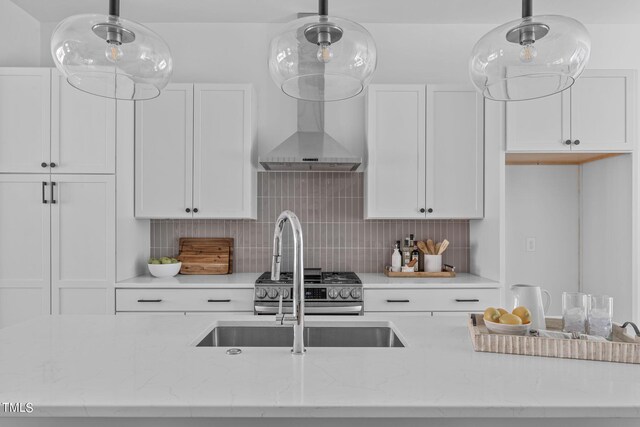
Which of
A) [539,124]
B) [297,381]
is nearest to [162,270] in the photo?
[297,381]

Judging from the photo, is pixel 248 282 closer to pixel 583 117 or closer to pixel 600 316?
pixel 600 316

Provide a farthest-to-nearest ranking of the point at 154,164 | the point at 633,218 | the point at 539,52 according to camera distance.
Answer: the point at 154,164 < the point at 633,218 < the point at 539,52

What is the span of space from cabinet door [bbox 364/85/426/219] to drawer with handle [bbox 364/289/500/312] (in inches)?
24.0

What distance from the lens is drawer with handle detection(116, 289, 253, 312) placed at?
3.05 metres

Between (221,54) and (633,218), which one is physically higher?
(221,54)

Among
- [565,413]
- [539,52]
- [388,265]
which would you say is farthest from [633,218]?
[565,413]

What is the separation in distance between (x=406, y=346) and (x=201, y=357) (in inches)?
29.0

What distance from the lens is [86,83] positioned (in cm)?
146

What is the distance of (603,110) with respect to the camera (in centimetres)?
306

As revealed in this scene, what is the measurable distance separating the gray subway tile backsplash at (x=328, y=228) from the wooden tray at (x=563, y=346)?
2.21 metres

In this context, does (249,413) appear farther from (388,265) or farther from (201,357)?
(388,265)

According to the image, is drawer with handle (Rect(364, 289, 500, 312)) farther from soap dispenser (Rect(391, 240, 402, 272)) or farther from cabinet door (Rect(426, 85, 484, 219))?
cabinet door (Rect(426, 85, 484, 219))

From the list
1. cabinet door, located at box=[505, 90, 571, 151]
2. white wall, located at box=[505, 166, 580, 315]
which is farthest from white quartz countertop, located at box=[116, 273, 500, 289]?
cabinet door, located at box=[505, 90, 571, 151]

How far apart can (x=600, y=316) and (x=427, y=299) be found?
1.64 m
